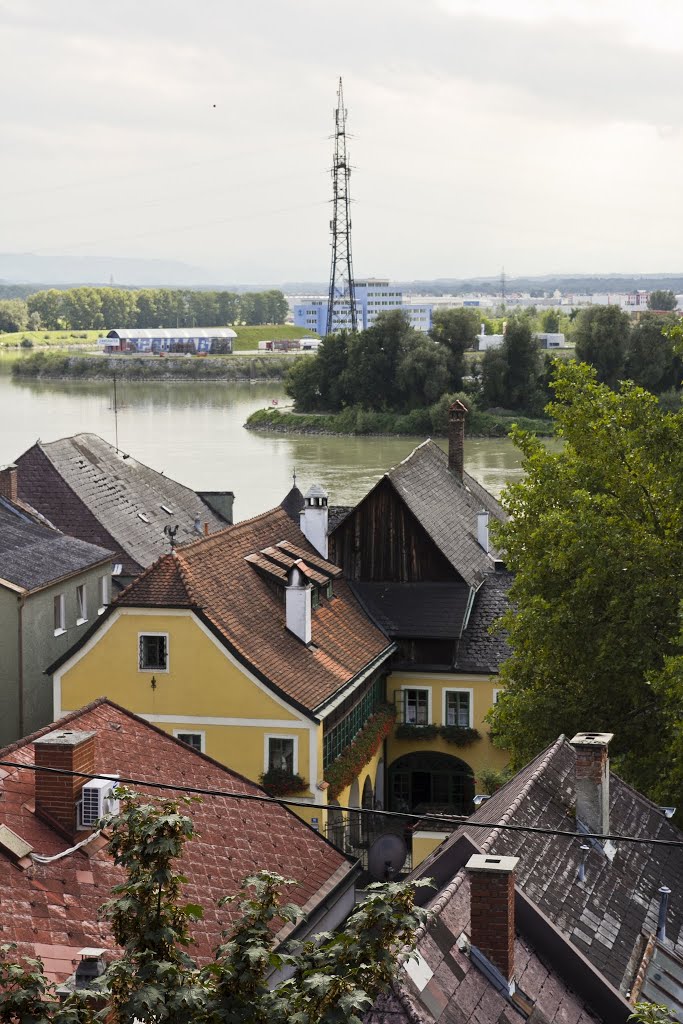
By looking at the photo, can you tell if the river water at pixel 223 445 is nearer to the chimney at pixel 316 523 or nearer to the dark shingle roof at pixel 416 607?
the dark shingle roof at pixel 416 607

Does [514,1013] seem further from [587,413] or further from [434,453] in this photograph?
[434,453]

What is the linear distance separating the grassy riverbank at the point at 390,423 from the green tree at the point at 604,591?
56.8 meters

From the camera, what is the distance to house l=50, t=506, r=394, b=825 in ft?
58.9

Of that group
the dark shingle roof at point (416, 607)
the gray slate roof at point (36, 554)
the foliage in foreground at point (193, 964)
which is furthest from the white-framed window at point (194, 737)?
the foliage in foreground at point (193, 964)

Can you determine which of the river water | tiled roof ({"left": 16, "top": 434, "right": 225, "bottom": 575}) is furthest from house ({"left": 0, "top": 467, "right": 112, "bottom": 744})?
the river water

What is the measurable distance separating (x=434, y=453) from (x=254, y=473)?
109 feet

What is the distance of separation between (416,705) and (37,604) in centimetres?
575

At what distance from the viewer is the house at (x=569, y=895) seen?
8.80 m

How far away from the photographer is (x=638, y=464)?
687 inches

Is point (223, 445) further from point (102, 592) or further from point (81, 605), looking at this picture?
point (81, 605)

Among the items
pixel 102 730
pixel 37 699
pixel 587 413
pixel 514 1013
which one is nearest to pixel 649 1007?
pixel 514 1013

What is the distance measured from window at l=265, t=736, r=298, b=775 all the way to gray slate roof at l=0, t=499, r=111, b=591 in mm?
5229

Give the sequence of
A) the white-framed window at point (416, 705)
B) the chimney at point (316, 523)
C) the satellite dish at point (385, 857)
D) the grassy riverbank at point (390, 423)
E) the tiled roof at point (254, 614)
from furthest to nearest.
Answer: the grassy riverbank at point (390, 423), the chimney at point (316, 523), the white-framed window at point (416, 705), the tiled roof at point (254, 614), the satellite dish at point (385, 857)

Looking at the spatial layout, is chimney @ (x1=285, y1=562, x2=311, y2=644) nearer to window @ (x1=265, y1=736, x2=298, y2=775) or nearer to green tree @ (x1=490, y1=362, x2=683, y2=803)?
window @ (x1=265, y1=736, x2=298, y2=775)
